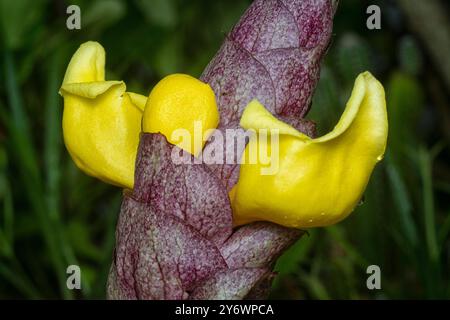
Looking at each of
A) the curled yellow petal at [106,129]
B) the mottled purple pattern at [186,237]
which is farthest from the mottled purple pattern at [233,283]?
the curled yellow petal at [106,129]

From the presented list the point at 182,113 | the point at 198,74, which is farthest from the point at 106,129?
the point at 198,74

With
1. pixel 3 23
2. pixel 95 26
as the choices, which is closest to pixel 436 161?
pixel 95 26

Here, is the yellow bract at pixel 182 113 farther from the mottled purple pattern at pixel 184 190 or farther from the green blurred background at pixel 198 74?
the green blurred background at pixel 198 74

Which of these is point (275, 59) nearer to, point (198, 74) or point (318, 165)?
point (318, 165)

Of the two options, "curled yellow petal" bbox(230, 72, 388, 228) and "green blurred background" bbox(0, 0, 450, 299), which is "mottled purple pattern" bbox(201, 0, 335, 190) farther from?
"green blurred background" bbox(0, 0, 450, 299)

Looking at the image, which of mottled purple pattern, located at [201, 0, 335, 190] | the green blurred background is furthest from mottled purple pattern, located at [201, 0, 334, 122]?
the green blurred background
